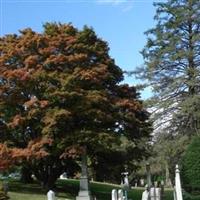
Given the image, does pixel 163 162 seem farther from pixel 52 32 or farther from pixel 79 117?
pixel 52 32

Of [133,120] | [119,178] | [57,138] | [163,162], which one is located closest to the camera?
[57,138]

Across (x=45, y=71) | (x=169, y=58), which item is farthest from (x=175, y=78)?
(x=45, y=71)

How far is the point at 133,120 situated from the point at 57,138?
18.6ft

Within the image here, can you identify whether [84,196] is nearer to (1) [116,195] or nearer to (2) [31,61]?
(1) [116,195]

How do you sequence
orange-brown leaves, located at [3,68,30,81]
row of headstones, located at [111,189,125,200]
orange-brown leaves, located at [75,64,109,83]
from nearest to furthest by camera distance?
row of headstones, located at [111,189,125,200] < orange-brown leaves, located at [3,68,30,81] < orange-brown leaves, located at [75,64,109,83]

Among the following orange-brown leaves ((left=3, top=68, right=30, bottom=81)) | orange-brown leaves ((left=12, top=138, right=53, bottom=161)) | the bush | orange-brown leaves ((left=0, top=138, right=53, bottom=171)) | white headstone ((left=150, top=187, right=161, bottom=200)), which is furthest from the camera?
the bush

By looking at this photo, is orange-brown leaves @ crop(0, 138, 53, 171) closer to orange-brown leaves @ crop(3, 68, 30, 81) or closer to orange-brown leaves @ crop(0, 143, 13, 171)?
orange-brown leaves @ crop(0, 143, 13, 171)

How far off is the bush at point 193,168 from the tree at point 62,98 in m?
3.98

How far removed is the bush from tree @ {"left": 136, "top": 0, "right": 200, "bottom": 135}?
6663 millimetres

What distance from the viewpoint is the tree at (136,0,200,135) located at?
41250 mm

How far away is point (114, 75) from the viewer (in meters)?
36.5

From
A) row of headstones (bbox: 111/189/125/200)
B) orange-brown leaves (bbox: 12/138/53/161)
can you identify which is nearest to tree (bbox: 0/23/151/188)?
orange-brown leaves (bbox: 12/138/53/161)

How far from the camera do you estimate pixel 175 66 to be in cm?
4328

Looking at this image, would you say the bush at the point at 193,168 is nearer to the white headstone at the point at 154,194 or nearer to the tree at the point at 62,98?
the tree at the point at 62,98
